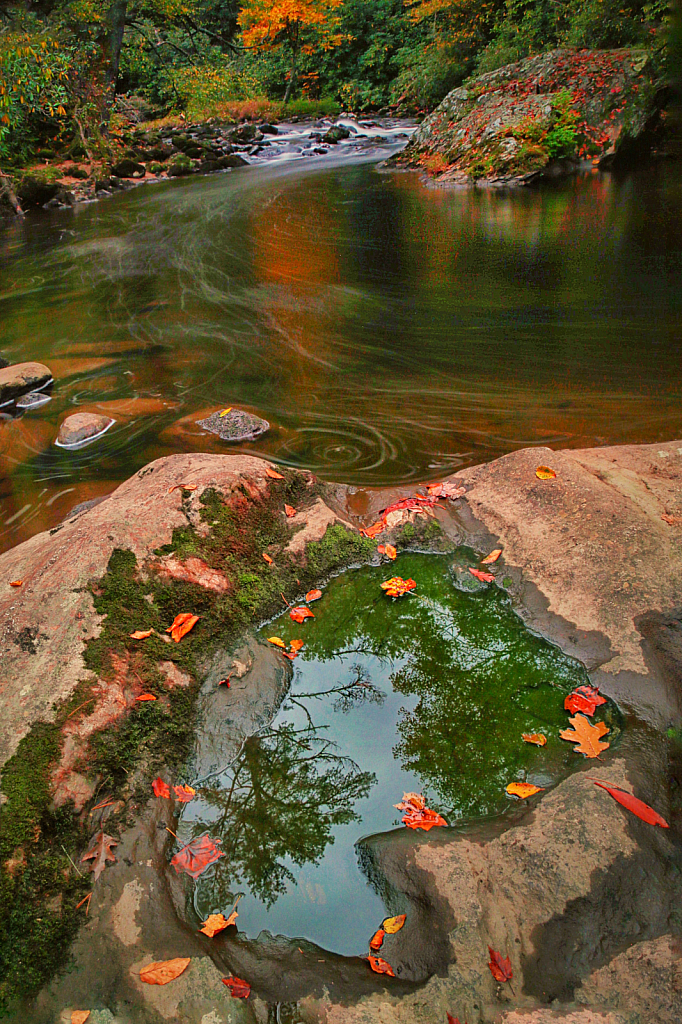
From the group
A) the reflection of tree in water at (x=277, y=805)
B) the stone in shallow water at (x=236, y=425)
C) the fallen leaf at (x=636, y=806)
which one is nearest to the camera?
the fallen leaf at (x=636, y=806)

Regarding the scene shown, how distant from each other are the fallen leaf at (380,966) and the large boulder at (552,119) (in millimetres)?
16132

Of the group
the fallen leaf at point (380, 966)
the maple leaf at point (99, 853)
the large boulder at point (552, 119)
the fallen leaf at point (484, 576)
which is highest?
the large boulder at point (552, 119)

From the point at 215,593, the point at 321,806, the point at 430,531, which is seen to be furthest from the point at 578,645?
the point at 215,593

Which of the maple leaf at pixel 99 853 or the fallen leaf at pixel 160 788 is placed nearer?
the maple leaf at pixel 99 853

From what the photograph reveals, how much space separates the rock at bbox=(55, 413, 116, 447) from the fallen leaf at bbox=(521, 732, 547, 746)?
4405 mm

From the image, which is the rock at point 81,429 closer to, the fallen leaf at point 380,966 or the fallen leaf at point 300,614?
the fallen leaf at point 300,614

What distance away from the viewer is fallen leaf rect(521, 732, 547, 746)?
2350mm

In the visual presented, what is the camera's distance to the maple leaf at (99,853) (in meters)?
1.95

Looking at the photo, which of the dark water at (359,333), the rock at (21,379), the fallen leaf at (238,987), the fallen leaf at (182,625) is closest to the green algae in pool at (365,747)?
the fallen leaf at (238,987)

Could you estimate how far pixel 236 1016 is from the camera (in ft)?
5.38

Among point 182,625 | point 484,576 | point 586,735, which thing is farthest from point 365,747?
point 484,576

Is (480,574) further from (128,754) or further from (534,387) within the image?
(534,387)

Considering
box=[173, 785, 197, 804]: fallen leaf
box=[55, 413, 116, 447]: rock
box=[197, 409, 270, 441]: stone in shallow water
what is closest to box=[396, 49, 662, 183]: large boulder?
box=[197, 409, 270, 441]: stone in shallow water

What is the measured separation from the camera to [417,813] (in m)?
2.17
